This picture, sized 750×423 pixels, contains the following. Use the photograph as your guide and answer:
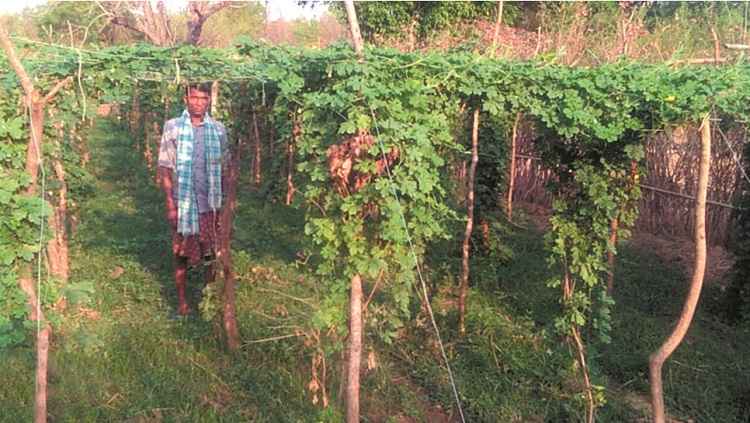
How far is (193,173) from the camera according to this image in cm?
573

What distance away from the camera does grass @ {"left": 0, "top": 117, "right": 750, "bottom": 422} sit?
444 centimetres

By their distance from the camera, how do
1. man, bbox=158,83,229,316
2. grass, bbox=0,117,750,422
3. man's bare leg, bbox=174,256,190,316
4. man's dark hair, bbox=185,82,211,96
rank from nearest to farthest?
1. grass, bbox=0,117,750,422
2. man's dark hair, bbox=185,82,211,96
3. man, bbox=158,83,229,316
4. man's bare leg, bbox=174,256,190,316

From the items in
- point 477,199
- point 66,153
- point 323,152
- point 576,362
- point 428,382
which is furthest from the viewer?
point 477,199

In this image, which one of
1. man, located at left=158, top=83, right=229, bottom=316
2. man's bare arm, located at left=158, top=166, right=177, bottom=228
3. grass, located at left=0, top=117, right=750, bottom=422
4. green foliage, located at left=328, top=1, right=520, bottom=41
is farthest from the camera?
green foliage, located at left=328, top=1, right=520, bottom=41

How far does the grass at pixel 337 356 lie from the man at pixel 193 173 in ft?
2.03

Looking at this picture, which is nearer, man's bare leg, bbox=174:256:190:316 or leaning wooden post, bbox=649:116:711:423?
leaning wooden post, bbox=649:116:711:423

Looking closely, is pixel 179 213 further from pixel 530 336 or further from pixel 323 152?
pixel 530 336

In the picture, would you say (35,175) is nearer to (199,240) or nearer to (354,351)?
(354,351)

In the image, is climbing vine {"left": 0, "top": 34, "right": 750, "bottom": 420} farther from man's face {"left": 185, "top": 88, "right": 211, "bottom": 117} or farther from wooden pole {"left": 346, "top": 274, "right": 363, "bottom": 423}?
man's face {"left": 185, "top": 88, "right": 211, "bottom": 117}

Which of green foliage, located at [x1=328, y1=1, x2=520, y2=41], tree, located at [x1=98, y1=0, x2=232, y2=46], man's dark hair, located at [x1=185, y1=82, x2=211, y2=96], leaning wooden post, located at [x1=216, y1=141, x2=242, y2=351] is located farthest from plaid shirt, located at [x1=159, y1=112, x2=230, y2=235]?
green foliage, located at [x1=328, y1=1, x2=520, y2=41]

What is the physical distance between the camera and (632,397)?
5.11 metres

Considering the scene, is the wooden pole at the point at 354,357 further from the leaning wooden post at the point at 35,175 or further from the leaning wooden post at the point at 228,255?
the leaning wooden post at the point at 35,175

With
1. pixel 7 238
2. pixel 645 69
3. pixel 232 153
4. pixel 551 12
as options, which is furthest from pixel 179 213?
pixel 551 12

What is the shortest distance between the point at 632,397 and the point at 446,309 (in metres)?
1.78
